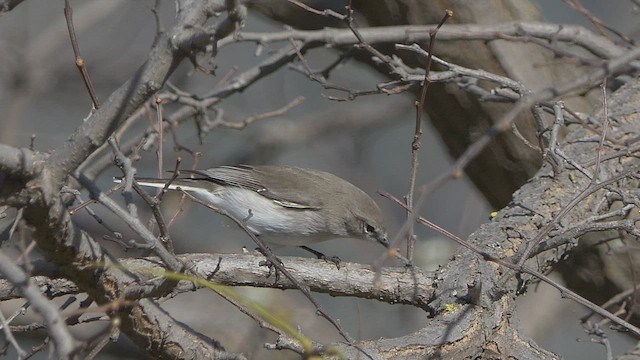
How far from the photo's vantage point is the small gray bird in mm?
4316

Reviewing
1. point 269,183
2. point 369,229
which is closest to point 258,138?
point 269,183

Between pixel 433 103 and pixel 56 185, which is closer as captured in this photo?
pixel 56 185

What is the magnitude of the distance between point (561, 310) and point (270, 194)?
2.71 metres

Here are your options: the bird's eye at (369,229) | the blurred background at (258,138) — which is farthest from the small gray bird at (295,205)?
the blurred background at (258,138)

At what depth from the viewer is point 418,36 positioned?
459cm

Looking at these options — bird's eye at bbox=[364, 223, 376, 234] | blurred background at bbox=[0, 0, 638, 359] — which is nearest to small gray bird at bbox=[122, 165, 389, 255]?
bird's eye at bbox=[364, 223, 376, 234]

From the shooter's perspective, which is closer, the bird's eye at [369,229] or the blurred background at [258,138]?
the bird's eye at [369,229]

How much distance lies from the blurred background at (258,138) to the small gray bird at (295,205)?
140 centimetres

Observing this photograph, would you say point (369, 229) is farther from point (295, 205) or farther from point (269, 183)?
point (269, 183)

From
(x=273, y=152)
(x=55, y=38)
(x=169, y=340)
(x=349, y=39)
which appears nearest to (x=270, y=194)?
(x=349, y=39)

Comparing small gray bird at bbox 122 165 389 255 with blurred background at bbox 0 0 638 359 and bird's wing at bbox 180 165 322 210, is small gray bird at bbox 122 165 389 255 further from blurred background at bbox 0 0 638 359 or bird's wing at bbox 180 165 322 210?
blurred background at bbox 0 0 638 359

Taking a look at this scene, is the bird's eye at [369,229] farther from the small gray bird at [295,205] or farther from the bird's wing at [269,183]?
the bird's wing at [269,183]

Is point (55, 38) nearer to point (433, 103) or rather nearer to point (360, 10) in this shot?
point (360, 10)

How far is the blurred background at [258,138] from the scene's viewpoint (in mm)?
6141
